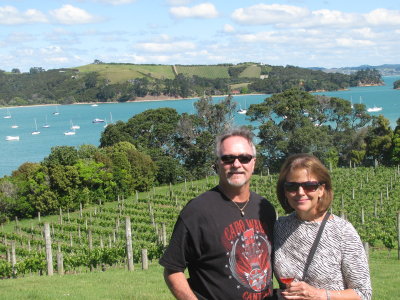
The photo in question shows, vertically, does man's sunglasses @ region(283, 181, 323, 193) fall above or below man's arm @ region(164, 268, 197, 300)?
above

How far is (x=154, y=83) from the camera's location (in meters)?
192

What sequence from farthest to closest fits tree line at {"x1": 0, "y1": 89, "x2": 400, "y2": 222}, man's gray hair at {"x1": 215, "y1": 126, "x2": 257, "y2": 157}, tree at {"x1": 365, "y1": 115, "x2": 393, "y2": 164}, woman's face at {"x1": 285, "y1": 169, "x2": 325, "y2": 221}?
1. tree at {"x1": 365, "y1": 115, "x2": 393, "y2": 164}
2. tree line at {"x1": 0, "y1": 89, "x2": 400, "y2": 222}
3. man's gray hair at {"x1": 215, "y1": 126, "x2": 257, "y2": 157}
4. woman's face at {"x1": 285, "y1": 169, "x2": 325, "y2": 221}

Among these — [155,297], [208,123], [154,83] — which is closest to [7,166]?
[208,123]

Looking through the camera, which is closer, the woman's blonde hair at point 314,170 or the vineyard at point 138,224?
the woman's blonde hair at point 314,170

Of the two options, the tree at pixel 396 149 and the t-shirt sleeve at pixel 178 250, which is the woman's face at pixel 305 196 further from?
the tree at pixel 396 149

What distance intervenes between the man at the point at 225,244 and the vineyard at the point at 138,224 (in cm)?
1221

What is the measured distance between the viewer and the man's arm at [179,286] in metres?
3.93

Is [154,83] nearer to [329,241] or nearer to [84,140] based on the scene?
[84,140]

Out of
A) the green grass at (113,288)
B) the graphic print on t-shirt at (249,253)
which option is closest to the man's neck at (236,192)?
the graphic print on t-shirt at (249,253)

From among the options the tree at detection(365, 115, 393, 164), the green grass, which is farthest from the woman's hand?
the tree at detection(365, 115, 393, 164)

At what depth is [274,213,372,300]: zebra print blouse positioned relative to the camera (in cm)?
383

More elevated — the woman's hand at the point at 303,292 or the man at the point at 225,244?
the man at the point at 225,244

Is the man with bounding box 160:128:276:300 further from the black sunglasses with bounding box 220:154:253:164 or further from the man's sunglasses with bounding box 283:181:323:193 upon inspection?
the man's sunglasses with bounding box 283:181:323:193

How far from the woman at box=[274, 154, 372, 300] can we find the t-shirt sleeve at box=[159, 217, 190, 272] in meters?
0.67
